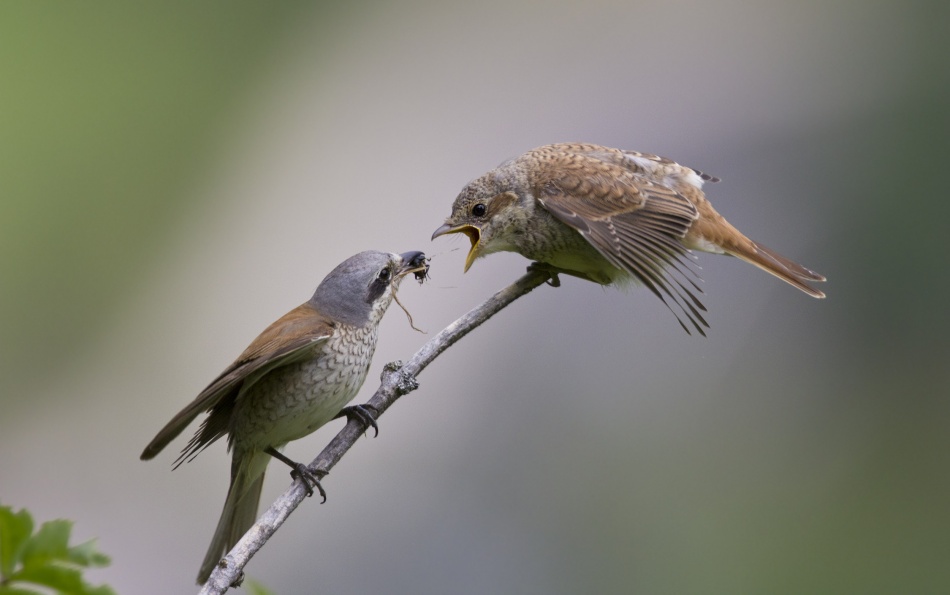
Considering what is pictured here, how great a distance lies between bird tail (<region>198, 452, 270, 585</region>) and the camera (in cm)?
330

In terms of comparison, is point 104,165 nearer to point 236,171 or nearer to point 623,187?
point 236,171

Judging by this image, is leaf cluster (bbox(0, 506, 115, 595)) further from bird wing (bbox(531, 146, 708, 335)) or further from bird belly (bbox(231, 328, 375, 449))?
bird wing (bbox(531, 146, 708, 335))

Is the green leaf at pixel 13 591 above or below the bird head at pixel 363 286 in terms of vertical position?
below

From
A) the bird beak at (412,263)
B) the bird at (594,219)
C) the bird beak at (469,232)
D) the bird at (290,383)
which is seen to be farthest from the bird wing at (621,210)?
the bird at (290,383)

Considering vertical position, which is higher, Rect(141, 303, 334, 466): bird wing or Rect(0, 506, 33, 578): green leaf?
Rect(0, 506, 33, 578): green leaf

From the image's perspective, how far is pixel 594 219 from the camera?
358 centimetres

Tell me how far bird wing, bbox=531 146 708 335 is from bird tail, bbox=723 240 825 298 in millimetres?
229

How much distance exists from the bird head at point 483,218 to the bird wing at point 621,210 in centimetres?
14

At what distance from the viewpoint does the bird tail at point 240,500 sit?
3.30 m

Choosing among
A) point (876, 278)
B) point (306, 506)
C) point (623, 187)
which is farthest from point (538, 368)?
point (623, 187)

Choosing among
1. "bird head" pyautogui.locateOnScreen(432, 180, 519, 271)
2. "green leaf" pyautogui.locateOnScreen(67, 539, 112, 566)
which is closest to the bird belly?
"bird head" pyautogui.locateOnScreen(432, 180, 519, 271)

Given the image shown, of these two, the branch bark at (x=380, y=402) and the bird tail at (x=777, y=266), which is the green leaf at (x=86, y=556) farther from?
the bird tail at (x=777, y=266)

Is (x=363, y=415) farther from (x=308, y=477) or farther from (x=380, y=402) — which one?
(x=308, y=477)

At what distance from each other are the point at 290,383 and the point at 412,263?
74cm
